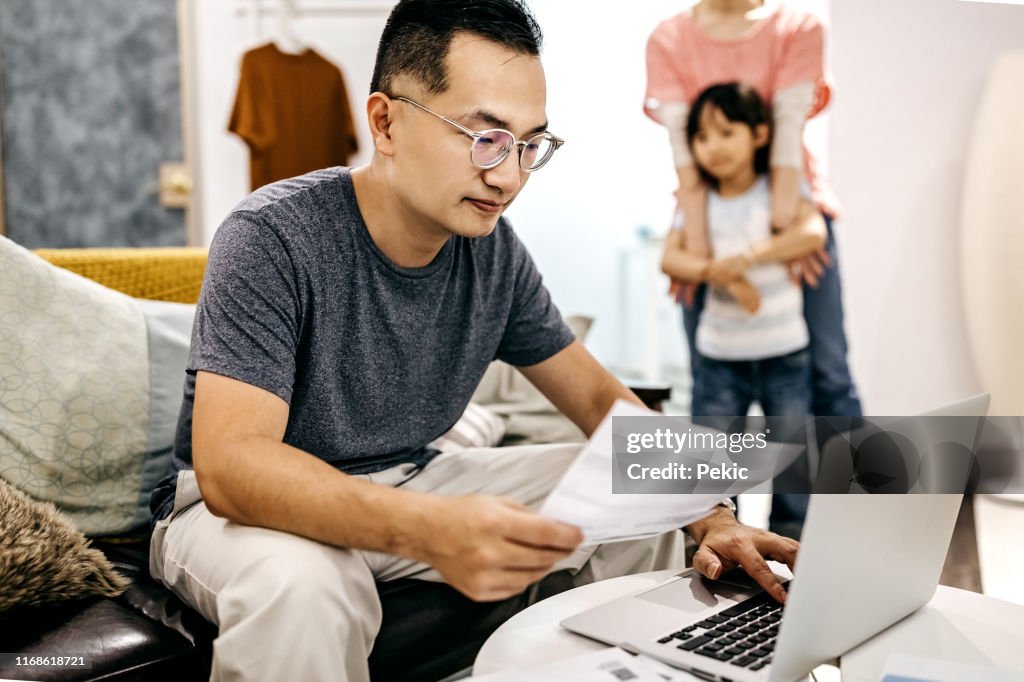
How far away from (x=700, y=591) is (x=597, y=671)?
25 cm

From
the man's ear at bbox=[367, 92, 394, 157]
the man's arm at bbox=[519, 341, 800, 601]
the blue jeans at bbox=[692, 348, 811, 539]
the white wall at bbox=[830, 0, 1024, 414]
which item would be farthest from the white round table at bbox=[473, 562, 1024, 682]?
the white wall at bbox=[830, 0, 1024, 414]

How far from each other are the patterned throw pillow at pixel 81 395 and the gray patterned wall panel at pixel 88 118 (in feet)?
5.68

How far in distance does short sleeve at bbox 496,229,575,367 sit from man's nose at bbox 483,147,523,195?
0.80 feet

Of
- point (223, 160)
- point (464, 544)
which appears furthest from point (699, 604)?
A: point (223, 160)

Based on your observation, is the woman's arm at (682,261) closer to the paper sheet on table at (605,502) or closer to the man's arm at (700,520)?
the man's arm at (700,520)

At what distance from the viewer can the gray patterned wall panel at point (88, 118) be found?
2.88m

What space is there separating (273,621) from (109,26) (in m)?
2.65

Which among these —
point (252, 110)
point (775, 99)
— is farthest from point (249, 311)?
point (252, 110)

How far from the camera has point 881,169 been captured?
107 inches

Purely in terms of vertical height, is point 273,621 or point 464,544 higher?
point 464,544

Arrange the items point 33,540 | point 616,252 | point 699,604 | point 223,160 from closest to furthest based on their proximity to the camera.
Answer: point 699,604 → point 33,540 → point 223,160 → point 616,252

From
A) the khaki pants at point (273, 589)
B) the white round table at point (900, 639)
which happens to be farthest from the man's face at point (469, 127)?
the white round table at point (900, 639)

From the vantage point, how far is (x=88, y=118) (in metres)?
2.94

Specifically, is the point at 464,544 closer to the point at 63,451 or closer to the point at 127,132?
the point at 63,451
